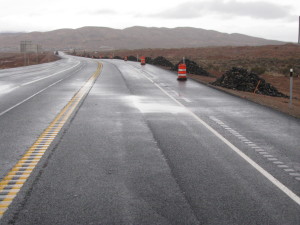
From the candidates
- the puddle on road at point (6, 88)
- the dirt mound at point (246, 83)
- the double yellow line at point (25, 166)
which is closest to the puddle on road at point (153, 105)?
the double yellow line at point (25, 166)

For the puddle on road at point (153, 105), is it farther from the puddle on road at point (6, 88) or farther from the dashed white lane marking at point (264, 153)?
the puddle on road at point (6, 88)

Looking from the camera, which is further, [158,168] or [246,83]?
[246,83]

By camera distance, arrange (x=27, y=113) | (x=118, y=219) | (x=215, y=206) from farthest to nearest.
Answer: (x=27, y=113)
(x=215, y=206)
(x=118, y=219)

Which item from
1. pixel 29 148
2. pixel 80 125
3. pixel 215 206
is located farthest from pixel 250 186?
pixel 80 125

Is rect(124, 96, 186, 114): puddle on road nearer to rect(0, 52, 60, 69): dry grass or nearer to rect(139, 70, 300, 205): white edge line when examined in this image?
rect(139, 70, 300, 205): white edge line

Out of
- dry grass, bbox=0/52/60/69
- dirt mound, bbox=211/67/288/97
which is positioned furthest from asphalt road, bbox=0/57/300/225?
dry grass, bbox=0/52/60/69

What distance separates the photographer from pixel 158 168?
649cm

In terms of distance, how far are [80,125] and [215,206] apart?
19.7 feet

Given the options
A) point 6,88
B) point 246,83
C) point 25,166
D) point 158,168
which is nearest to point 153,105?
point 158,168

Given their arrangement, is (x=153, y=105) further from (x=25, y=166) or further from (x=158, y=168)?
(x=25, y=166)

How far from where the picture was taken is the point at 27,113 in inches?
492

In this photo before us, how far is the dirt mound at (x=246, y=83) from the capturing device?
22.4m

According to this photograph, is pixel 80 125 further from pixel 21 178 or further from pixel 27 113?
pixel 21 178

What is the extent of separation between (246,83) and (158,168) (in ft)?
Answer: 57.6
